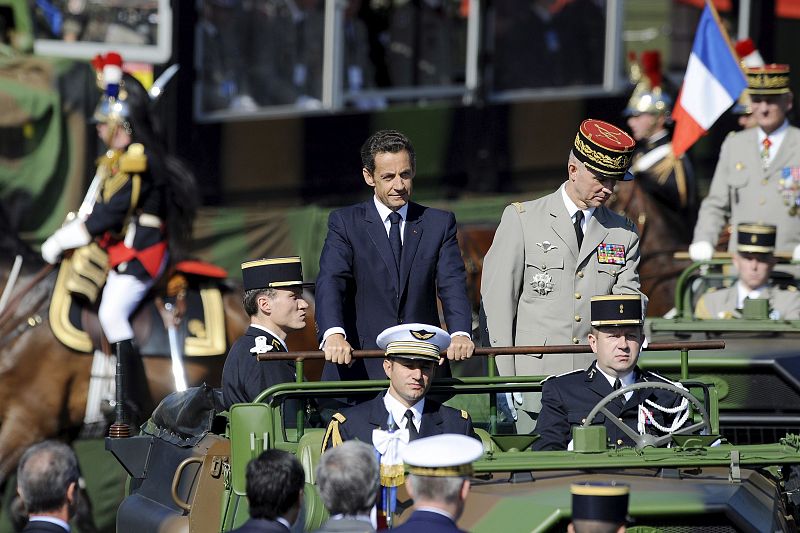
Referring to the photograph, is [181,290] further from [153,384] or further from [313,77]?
[313,77]

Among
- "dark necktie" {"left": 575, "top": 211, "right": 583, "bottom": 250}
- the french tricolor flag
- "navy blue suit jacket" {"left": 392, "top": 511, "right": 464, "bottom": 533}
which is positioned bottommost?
"navy blue suit jacket" {"left": 392, "top": 511, "right": 464, "bottom": 533}

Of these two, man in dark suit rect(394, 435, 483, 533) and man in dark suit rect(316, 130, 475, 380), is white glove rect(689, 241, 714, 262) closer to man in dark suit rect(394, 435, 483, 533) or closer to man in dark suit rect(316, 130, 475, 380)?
man in dark suit rect(316, 130, 475, 380)

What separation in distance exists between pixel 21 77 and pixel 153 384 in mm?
4253

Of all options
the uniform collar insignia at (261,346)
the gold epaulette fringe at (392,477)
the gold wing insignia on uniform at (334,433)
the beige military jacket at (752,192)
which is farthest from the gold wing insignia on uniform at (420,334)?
the beige military jacket at (752,192)

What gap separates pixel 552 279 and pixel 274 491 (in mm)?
3097

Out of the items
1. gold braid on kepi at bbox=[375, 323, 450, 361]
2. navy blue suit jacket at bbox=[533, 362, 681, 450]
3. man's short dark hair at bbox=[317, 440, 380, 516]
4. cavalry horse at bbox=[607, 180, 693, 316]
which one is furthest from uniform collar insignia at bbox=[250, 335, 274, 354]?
cavalry horse at bbox=[607, 180, 693, 316]

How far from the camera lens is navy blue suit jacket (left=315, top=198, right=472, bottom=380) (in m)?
8.54

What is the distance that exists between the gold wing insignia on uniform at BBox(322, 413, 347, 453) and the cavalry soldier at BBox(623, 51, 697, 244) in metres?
8.62

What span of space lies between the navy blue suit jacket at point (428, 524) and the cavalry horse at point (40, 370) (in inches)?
306

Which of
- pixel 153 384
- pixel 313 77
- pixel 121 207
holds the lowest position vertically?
pixel 153 384

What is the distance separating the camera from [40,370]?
13.6m

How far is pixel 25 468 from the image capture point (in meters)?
6.16

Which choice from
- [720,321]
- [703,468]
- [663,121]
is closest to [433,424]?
[703,468]

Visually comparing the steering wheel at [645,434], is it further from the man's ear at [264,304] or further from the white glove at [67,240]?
the white glove at [67,240]
